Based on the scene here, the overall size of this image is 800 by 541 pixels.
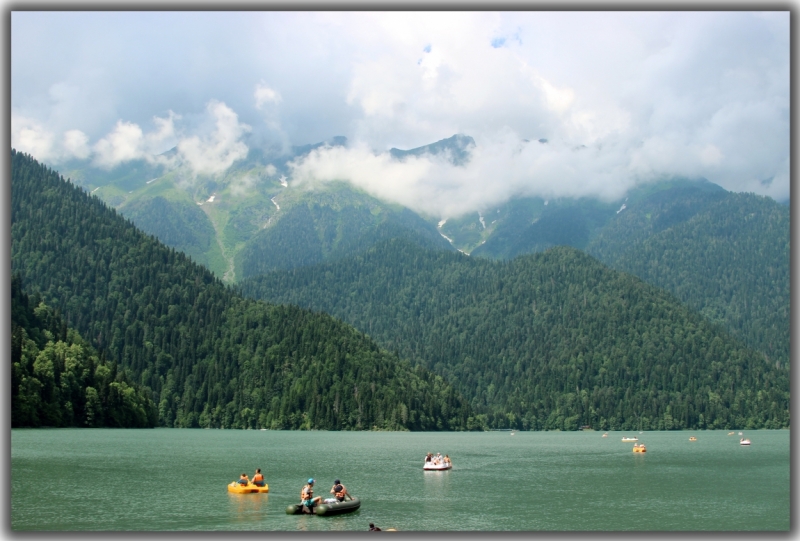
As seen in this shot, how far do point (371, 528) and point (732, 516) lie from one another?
41.2m

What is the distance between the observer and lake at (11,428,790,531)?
78250mm

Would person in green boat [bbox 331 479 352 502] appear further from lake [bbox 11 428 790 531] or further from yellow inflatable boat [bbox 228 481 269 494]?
yellow inflatable boat [bbox 228 481 269 494]

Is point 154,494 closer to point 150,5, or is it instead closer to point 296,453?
point 150,5

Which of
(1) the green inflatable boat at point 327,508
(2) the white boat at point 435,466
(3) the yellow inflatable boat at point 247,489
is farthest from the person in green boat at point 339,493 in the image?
(2) the white boat at point 435,466

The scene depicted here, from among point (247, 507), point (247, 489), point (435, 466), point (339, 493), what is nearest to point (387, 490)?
point (247, 489)

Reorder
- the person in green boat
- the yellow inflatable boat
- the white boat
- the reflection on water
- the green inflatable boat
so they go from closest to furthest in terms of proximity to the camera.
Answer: the reflection on water
the green inflatable boat
the person in green boat
the yellow inflatable boat
the white boat

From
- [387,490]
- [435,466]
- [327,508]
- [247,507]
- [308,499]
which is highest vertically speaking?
[308,499]

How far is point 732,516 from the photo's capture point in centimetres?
8769

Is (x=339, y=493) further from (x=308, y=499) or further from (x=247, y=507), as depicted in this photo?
(x=247, y=507)

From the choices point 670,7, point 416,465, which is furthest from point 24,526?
point 416,465

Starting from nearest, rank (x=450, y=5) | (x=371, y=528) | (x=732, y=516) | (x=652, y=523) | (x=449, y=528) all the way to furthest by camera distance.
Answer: (x=450, y=5) < (x=371, y=528) < (x=449, y=528) < (x=652, y=523) < (x=732, y=516)

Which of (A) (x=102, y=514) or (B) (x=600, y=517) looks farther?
(B) (x=600, y=517)

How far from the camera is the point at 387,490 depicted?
344 feet

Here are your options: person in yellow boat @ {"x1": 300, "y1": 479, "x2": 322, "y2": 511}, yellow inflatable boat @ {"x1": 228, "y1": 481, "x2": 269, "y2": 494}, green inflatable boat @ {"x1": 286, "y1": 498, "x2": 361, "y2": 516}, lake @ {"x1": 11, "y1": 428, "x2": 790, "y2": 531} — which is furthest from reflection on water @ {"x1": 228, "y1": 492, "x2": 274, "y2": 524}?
person in yellow boat @ {"x1": 300, "y1": 479, "x2": 322, "y2": 511}
